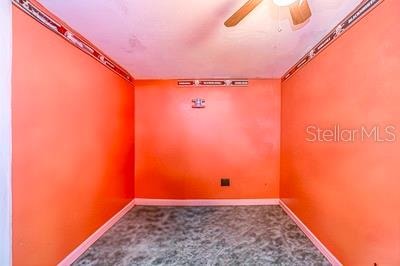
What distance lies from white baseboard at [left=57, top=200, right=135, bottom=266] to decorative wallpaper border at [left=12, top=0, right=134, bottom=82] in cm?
199

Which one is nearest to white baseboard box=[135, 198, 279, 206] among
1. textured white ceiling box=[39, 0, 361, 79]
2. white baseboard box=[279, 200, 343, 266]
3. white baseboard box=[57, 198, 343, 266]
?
white baseboard box=[57, 198, 343, 266]

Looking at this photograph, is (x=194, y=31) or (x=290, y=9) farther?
(x=194, y=31)

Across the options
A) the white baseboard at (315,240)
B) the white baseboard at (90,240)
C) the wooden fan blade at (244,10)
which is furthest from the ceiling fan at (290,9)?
the white baseboard at (90,240)

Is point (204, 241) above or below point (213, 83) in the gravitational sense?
below

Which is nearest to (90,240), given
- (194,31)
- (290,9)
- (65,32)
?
(65,32)

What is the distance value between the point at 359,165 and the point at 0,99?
8.30 ft

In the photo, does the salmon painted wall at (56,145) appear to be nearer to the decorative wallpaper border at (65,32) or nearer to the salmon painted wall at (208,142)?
the decorative wallpaper border at (65,32)

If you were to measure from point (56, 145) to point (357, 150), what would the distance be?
98.0 inches

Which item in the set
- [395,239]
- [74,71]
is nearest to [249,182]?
[395,239]

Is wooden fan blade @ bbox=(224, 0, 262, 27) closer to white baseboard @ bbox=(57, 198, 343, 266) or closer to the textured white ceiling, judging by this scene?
the textured white ceiling

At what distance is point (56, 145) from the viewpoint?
1897 mm

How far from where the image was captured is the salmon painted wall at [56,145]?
1.53 meters

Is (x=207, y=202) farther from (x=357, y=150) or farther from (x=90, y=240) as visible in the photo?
(x=357, y=150)

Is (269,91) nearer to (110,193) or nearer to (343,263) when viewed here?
(343,263)
